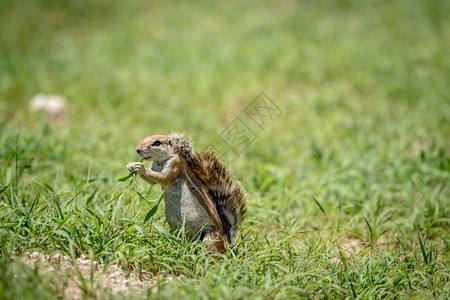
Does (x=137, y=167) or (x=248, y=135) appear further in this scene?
(x=248, y=135)

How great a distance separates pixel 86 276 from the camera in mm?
2561

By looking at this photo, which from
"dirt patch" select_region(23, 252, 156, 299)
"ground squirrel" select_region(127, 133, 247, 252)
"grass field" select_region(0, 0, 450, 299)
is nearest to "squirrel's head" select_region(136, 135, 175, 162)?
"ground squirrel" select_region(127, 133, 247, 252)

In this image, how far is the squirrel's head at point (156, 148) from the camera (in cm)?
284

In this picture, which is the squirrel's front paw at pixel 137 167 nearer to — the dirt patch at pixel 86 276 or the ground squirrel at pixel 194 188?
the ground squirrel at pixel 194 188

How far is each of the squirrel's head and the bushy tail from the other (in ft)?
0.62

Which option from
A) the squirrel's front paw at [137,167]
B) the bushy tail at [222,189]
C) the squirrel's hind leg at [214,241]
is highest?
the squirrel's front paw at [137,167]

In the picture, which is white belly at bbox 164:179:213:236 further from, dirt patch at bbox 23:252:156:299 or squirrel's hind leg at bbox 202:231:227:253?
dirt patch at bbox 23:252:156:299

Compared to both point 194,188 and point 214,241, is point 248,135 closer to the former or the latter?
point 194,188

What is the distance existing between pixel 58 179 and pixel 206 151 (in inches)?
65.6

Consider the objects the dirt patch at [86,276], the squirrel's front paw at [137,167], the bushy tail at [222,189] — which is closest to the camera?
the dirt patch at [86,276]

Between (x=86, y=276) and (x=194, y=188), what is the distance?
2.85 feet

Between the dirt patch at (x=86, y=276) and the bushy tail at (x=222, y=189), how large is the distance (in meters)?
0.65

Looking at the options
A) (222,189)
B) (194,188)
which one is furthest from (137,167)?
(222,189)

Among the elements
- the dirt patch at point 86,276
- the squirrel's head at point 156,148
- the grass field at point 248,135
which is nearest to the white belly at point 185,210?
the grass field at point 248,135
